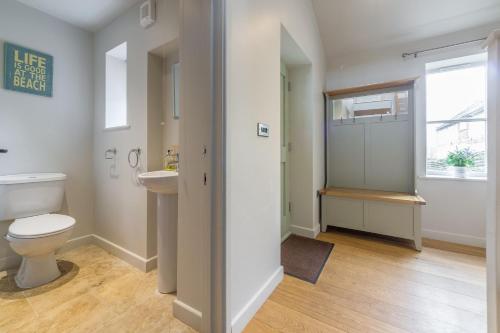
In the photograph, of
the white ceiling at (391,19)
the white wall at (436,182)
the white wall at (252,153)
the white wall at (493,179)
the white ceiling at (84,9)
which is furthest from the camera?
the white wall at (436,182)

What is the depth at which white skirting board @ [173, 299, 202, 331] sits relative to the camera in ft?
3.82

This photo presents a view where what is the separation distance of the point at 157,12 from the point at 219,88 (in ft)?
4.20

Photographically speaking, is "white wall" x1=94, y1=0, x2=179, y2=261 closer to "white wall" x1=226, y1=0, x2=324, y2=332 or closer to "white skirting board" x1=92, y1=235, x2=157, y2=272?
"white skirting board" x1=92, y1=235, x2=157, y2=272

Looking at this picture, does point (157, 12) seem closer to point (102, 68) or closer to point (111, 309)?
point (102, 68)

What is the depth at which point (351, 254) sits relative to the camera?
2.05 meters

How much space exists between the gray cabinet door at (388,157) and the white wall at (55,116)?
3.32 meters

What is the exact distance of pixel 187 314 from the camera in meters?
1.20

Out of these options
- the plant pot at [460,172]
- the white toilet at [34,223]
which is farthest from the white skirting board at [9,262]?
the plant pot at [460,172]

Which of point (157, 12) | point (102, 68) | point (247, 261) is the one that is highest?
point (157, 12)

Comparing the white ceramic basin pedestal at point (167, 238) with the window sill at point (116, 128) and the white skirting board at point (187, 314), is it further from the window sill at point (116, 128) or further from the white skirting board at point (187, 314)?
the window sill at point (116, 128)

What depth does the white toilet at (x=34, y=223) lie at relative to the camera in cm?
143

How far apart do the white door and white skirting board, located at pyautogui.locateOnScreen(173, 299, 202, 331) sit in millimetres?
1430

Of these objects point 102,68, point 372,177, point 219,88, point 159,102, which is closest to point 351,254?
point 372,177

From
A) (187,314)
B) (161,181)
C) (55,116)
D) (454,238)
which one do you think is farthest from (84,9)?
(454,238)
